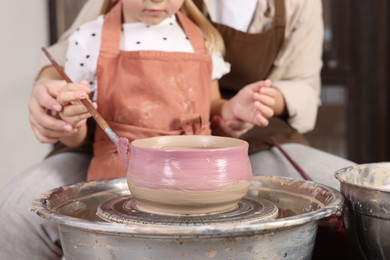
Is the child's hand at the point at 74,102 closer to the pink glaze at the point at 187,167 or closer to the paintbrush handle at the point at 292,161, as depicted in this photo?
the pink glaze at the point at 187,167

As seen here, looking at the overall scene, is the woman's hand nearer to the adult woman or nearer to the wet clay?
the adult woman

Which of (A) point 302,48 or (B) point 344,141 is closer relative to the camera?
(A) point 302,48

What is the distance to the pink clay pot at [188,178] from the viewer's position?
0.79 m

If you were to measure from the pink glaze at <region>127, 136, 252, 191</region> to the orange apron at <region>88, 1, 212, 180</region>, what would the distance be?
30 centimetres

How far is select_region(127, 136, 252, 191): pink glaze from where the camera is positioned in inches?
31.2

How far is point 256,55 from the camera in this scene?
4.46 feet

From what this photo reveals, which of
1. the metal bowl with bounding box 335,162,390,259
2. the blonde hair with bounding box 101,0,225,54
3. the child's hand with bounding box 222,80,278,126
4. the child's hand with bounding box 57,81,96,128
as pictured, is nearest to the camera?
the metal bowl with bounding box 335,162,390,259

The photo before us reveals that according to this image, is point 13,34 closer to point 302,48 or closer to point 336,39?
point 302,48

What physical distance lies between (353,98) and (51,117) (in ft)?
4.88

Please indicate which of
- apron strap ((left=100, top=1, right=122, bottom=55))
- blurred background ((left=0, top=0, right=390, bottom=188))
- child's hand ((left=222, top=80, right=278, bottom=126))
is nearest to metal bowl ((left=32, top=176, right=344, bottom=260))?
child's hand ((left=222, top=80, right=278, bottom=126))

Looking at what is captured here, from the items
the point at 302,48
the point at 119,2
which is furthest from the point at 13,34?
the point at 302,48

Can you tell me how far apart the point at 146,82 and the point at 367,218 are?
18.1 inches

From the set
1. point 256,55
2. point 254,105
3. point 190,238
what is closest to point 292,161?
point 254,105

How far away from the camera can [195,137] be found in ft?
2.97
